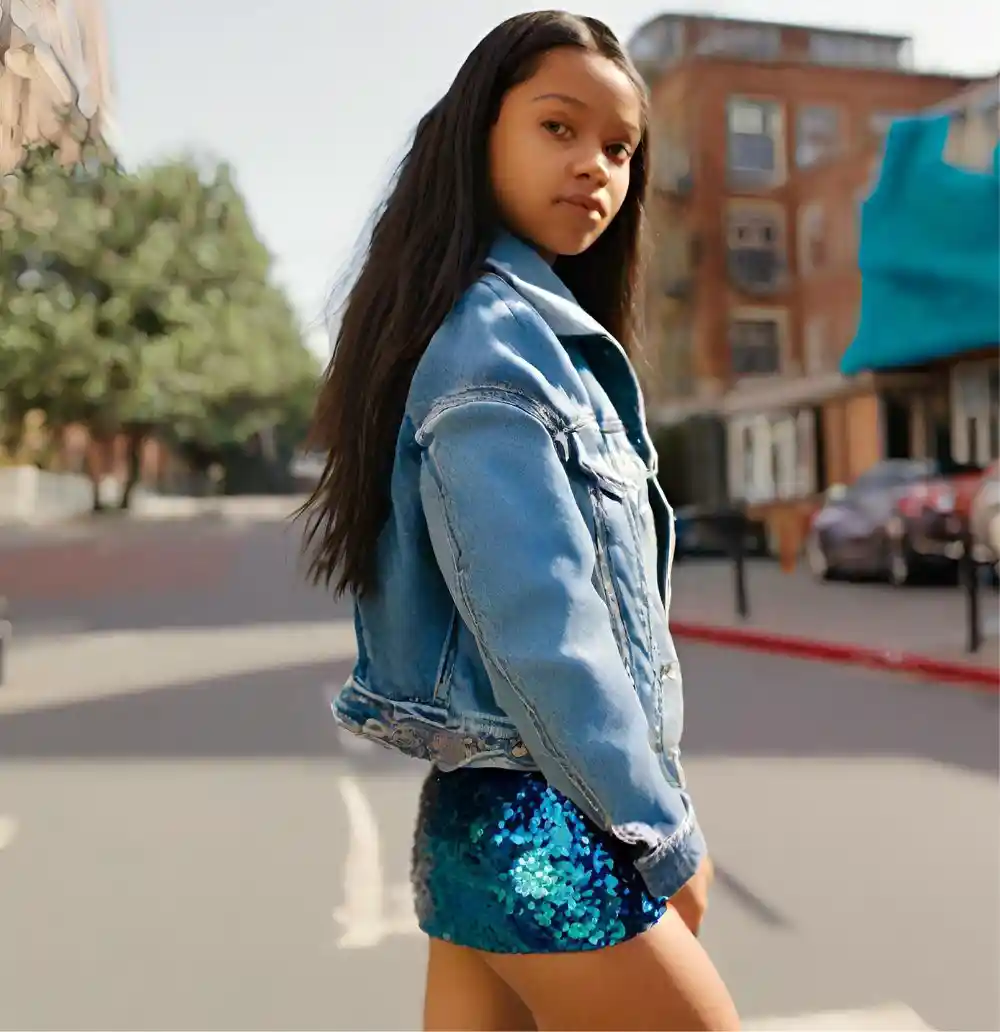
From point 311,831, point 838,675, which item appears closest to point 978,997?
point 311,831

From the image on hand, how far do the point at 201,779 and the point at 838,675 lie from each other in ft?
17.1

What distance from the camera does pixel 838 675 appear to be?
9.20 m

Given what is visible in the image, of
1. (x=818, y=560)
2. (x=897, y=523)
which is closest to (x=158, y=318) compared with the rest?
(x=818, y=560)

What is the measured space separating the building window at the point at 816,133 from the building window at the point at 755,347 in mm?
4115

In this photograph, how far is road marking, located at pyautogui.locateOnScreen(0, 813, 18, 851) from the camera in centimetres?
486

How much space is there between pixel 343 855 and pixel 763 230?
92.5 ft

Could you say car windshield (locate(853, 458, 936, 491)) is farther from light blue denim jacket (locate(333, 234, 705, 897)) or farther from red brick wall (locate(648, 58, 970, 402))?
light blue denim jacket (locate(333, 234, 705, 897))

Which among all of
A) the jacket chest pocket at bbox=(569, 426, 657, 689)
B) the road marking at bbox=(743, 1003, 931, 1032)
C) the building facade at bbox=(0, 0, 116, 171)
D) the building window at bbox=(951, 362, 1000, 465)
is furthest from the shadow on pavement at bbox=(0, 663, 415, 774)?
the building window at bbox=(951, 362, 1000, 465)

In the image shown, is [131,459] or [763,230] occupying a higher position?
[763,230]

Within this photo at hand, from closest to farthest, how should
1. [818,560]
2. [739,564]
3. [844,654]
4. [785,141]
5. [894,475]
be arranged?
[844,654] < [739,564] < [894,475] < [818,560] < [785,141]

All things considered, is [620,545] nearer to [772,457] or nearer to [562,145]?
[562,145]

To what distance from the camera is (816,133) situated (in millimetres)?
29703

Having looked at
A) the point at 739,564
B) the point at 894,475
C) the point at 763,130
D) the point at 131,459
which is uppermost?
the point at 763,130

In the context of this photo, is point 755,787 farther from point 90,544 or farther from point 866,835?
point 90,544
